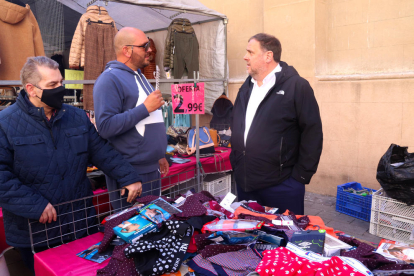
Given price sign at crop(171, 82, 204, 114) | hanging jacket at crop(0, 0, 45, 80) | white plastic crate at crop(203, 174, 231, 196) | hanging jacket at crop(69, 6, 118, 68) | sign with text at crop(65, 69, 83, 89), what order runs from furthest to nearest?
sign with text at crop(65, 69, 83, 89)
hanging jacket at crop(69, 6, 118, 68)
white plastic crate at crop(203, 174, 231, 196)
hanging jacket at crop(0, 0, 45, 80)
price sign at crop(171, 82, 204, 114)

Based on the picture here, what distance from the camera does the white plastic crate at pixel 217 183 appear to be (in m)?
3.82

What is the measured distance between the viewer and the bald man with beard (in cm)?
208

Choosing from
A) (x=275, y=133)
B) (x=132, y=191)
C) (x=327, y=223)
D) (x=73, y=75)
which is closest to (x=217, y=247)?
(x=132, y=191)

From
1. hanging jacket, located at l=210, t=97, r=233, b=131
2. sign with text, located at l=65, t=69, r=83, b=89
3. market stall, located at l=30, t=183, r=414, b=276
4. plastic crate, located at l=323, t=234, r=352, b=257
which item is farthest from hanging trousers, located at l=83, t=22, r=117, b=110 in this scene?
plastic crate, located at l=323, t=234, r=352, b=257

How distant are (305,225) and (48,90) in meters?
1.63

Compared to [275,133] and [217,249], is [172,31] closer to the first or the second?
[275,133]

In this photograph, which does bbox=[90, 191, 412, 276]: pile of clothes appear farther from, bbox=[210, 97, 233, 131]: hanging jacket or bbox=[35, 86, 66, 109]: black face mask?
bbox=[210, 97, 233, 131]: hanging jacket

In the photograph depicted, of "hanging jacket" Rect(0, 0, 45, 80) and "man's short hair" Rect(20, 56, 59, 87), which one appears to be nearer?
"man's short hair" Rect(20, 56, 59, 87)

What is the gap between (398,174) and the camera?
325cm

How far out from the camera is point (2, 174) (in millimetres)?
1636

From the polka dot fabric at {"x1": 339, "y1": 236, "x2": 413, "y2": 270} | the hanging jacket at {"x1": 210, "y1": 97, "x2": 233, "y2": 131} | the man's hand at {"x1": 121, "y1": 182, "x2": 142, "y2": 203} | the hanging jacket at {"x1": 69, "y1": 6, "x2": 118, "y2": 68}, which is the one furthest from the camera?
the hanging jacket at {"x1": 210, "y1": 97, "x2": 233, "y2": 131}

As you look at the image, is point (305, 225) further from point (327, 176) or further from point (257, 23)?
point (257, 23)

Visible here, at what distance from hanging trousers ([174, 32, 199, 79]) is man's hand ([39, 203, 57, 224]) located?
3.90 meters

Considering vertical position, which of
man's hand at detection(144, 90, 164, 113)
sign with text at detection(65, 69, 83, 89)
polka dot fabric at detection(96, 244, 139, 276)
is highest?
sign with text at detection(65, 69, 83, 89)
